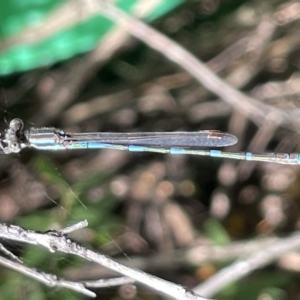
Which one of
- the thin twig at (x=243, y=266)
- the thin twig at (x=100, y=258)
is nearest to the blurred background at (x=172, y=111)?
the thin twig at (x=243, y=266)

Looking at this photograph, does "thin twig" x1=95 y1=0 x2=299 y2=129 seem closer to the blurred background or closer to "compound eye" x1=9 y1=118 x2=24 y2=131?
the blurred background

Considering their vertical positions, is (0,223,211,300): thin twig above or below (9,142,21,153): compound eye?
below

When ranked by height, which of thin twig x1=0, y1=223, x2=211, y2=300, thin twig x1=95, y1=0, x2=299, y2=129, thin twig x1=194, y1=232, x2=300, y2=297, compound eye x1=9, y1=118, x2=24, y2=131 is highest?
thin twig x1=95, y1=0, x2=299, y2=129

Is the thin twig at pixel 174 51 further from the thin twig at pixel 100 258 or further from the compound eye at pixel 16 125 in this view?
the thin twig at pixel 100 258

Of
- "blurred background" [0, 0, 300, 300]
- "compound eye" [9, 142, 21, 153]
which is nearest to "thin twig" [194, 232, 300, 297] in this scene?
"blurred background" [0, 0, 300, 300]

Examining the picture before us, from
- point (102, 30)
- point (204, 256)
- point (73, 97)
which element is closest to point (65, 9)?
point (102, 30)

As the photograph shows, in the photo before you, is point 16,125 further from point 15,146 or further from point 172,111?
point 172,111

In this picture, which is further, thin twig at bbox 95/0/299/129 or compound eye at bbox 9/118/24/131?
thin twig at bbox 95/0/299/129

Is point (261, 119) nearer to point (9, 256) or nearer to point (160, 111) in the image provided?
point (160, 111)
